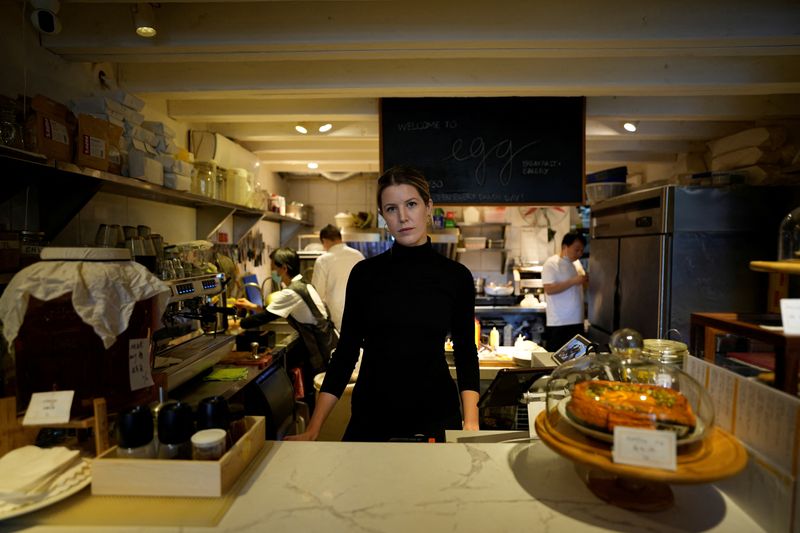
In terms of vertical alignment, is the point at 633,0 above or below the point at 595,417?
above

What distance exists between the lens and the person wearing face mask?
146 inches

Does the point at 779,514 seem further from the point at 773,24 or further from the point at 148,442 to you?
the point at 773,24

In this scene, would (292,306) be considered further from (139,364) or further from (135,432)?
(135,432)

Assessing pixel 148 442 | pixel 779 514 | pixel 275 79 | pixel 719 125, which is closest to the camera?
pixel 779 514

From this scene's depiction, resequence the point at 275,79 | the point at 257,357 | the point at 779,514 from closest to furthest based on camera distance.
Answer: the point at 779,514 → the point at 275,79 → the point at 257,357

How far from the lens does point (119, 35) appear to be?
2143 millimetres

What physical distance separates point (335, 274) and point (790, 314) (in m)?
3.52

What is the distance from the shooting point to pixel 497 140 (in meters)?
3.14

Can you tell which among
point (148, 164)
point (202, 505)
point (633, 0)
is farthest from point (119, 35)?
point (633, 0)

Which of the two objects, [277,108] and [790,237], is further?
[277,108]

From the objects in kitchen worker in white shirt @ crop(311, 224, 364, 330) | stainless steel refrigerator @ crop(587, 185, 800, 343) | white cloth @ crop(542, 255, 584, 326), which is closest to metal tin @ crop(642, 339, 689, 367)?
stainless steel refrigerator @ crop(587, 185, 800, 343)

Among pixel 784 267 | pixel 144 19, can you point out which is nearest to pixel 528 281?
pixel 144 19

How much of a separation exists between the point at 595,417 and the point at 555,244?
622 centimetres

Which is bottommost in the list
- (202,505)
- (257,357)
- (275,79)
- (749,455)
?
(257,357)
